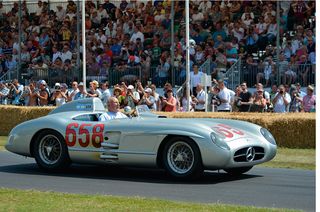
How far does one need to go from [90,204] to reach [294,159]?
666cm

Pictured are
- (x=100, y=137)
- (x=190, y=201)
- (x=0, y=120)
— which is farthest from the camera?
(x=0, y=120)

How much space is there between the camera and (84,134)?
37.7 feet

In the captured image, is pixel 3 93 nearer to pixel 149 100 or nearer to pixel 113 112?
pixel 149 100

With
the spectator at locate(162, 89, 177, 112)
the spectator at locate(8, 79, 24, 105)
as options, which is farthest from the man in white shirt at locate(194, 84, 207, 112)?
the spectator at locate(8, 79, 24, 105)

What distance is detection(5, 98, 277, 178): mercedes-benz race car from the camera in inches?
→ 410

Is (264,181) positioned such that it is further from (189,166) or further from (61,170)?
(61,170)

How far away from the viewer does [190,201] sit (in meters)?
8.76

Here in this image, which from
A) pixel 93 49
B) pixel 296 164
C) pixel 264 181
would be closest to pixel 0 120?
pixel 93 49

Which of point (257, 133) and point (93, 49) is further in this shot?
point (93, 49)

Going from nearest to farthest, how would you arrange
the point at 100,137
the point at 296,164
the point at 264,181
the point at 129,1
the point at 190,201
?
the point at 190,201
the point at 264,181
the point at 100,137
the point at 296,164
the point at 129,1

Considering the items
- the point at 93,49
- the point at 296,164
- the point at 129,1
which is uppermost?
the point at 129,1

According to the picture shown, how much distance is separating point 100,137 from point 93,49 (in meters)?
15.5

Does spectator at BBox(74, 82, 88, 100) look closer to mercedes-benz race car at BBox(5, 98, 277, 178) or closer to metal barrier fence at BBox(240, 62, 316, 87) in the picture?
metal barrier fence at BBox(240, 62, 316, 87)

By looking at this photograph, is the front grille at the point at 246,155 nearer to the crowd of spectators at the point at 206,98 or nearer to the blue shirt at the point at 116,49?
the crowd of spectators at the point at 206,98
